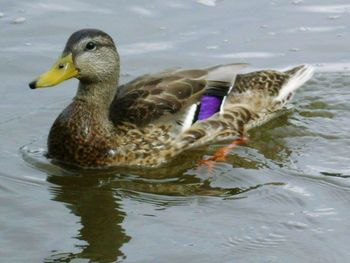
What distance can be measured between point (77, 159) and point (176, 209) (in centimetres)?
133

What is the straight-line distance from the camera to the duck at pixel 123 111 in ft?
27.8

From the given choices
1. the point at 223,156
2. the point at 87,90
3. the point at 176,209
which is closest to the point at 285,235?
the point at 176,209

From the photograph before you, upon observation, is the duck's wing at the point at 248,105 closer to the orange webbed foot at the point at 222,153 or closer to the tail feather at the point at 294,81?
Result: the tail feather at the point at 294,81

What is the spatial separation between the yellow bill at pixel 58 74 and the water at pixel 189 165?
0.76 metres

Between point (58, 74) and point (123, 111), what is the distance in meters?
0.75

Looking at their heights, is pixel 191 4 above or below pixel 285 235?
above

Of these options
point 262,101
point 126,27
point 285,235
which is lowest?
point 285,235

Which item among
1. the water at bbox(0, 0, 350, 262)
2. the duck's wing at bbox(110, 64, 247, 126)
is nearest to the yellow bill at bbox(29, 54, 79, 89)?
the duck's wing at bbox(110, 64, 247, 126)

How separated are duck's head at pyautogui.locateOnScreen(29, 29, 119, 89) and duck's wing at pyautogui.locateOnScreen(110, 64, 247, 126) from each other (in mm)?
243

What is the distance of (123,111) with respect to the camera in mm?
8641

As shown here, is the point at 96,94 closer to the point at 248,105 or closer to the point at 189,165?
the point at 189,165

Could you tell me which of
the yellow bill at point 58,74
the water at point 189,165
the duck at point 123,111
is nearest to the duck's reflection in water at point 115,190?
the water at point 189,165

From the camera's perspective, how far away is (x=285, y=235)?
696cm

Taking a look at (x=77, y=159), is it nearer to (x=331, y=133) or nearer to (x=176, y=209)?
(x=176, y=209)
